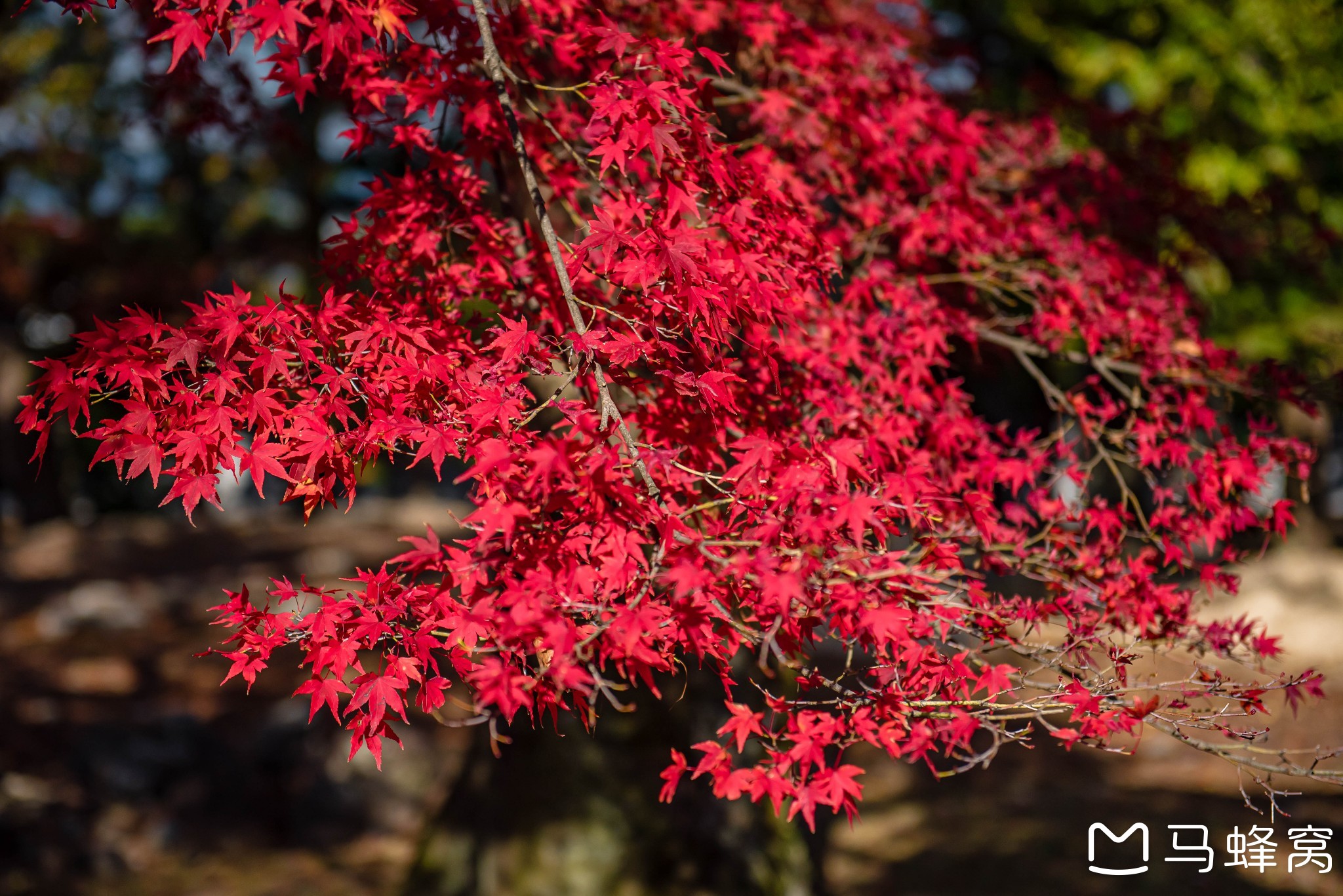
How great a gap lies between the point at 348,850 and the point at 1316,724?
732 centimetres

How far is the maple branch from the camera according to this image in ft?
6.77

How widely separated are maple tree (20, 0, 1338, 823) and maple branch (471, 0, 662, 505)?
0.04ft

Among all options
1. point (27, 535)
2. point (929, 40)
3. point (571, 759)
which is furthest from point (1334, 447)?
point (27, 535)

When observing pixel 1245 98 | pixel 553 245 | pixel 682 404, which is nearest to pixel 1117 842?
pixel 682 404

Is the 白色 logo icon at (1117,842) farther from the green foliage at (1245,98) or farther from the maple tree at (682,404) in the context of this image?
the green foliage at (1245,98)

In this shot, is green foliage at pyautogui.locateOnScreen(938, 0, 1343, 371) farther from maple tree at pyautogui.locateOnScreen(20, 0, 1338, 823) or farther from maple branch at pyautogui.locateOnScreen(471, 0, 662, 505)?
maple branch at pyautogui.locateOnScreen(471, 0, 662, 505)

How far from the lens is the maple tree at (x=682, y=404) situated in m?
2.06

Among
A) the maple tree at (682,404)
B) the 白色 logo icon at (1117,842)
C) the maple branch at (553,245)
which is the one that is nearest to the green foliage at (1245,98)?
the 白色 logo icon at (1117,842)

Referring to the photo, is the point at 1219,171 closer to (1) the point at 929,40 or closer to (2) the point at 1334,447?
(1) the point at 929,40

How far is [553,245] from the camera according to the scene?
219 centimetres

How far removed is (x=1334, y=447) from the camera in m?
18.1

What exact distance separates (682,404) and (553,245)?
2.06 ft

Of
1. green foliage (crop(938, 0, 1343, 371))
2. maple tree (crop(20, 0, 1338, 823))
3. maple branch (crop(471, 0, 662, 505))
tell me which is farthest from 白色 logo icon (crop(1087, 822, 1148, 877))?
green foliage (crop(938, 0, 1343, 371))

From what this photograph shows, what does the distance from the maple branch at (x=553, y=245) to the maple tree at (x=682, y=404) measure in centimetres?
1
